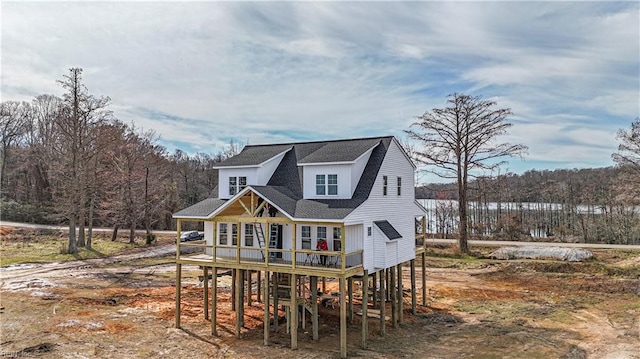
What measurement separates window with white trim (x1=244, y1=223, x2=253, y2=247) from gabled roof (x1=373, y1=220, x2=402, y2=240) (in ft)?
18.4

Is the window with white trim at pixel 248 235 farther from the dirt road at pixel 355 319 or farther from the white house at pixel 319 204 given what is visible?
the dirt road at pixel 355 319

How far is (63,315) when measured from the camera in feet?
66.5

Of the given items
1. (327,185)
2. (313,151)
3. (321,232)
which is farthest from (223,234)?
(313,151)

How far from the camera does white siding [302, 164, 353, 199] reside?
18266 millimetres

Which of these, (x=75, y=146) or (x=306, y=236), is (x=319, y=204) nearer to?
(x=306, y=236)

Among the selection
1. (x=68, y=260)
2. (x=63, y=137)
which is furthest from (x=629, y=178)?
(x=63, y=137)

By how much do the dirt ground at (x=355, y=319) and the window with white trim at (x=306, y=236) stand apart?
390 centimetres

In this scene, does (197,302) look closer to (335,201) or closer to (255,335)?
(255,335)

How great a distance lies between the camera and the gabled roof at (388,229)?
1833cm

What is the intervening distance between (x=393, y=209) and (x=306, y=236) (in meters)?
4.49

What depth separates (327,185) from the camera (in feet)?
61.4

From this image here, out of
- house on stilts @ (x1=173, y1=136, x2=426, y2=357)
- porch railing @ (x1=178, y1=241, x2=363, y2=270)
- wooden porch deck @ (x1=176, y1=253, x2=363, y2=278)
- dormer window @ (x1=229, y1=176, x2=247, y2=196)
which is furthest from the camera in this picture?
dormer window @ (x1=229, y1=176, x2=247, y2=196)

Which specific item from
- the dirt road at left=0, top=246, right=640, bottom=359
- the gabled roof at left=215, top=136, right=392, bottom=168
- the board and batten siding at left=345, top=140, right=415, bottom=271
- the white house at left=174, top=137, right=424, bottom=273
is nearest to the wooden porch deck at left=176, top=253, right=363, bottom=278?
the white house at left=174, top=137, right=424, bottom=273

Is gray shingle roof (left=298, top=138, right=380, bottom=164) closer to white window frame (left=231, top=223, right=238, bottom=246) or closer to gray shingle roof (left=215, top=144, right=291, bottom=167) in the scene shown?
gray shingle roof (left=215, top=144, right=291, bottom=167)
